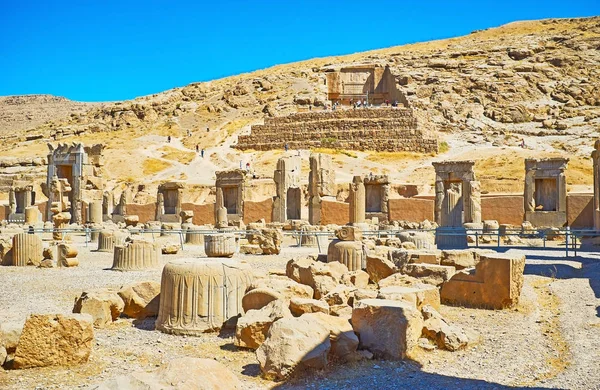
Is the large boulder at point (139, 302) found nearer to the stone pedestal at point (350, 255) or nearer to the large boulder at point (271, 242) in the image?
the stone pedestal at point (350, 255)

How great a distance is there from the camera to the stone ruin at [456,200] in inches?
681

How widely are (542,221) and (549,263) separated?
10.7 metres

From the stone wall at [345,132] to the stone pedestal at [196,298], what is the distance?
40539mm

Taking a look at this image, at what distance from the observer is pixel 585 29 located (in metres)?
70.4

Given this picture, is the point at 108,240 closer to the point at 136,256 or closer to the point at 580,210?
the point at 136,256

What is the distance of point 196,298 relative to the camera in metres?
7.28

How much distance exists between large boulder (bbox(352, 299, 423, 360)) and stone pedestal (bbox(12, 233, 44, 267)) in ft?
34.2

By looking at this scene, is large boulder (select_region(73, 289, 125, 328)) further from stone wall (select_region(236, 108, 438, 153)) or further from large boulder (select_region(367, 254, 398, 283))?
stone wall (select_region(236, 108, 438, 153))

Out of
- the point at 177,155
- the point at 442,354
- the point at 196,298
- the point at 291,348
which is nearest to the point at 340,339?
the point at 291,348

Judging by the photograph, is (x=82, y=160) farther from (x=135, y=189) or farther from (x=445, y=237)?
(x=445, y=237)

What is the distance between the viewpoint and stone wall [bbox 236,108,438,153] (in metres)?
47.9

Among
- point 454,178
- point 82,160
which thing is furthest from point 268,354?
point 82,160

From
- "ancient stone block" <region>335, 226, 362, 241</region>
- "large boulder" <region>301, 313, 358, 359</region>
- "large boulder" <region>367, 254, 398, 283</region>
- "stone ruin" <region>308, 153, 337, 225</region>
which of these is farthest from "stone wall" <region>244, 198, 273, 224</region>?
"large boulder" <region>301, 313, 358, 359</region>

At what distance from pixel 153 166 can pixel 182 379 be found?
44094 millimetres
